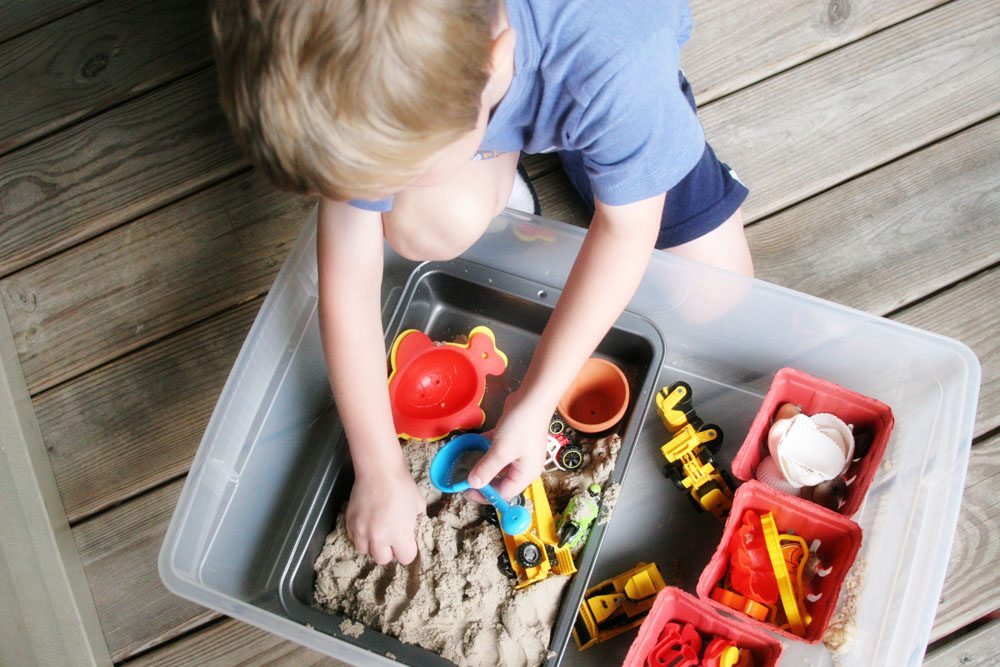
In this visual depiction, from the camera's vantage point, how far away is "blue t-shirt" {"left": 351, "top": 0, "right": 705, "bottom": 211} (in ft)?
1.86

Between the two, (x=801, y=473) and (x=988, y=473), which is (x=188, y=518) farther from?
(x=988, y=473)

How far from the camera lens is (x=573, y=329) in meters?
0.72

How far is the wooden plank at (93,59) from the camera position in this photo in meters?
1.07

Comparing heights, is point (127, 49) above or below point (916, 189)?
above

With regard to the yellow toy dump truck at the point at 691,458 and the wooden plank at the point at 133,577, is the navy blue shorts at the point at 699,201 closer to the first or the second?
the yellow toy dump truck at the point at 691,458

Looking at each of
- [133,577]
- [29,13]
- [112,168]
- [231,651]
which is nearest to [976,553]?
[231,651]

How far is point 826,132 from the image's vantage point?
101cm

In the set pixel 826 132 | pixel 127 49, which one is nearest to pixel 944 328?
pixel 826 132

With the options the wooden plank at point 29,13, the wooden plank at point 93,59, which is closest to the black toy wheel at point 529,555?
the wooden plank at point 93,59

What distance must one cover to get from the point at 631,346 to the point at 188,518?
1.53 ft

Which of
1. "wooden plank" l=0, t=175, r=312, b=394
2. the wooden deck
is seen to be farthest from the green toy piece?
"wooden plank" l=0, t=175, r=312, b=394

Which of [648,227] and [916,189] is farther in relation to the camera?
[916,189]

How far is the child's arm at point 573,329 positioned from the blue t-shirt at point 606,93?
52mm

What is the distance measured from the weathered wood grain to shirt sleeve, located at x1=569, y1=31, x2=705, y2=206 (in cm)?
51
